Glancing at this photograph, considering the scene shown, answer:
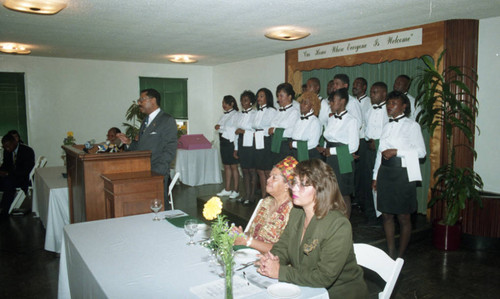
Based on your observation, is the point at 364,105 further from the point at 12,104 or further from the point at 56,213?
the point at 12,104

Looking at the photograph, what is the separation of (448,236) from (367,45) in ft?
9.47

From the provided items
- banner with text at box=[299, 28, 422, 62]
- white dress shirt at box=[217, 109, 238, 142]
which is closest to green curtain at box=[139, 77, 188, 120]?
white dress shirt at box=[217, 109, 238, 142]

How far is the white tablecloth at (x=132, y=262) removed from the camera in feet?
5.84

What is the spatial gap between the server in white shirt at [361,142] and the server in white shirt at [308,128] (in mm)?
789

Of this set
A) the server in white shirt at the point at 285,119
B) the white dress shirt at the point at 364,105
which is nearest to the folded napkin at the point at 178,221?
the server in white shirt at the point at 285,119

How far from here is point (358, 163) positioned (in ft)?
17.9

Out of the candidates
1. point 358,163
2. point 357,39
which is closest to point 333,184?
point 358,163

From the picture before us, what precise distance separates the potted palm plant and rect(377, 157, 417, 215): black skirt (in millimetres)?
800

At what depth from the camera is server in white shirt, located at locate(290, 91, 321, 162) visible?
488 centimetres

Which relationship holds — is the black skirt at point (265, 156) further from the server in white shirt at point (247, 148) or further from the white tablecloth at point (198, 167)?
the white tablecloth at point (198, 167)

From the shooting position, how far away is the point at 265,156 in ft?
19.1

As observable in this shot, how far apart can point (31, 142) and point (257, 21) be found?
6.15m

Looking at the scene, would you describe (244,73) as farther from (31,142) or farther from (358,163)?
(31,142)

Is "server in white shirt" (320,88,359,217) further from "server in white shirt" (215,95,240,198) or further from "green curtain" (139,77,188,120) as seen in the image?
"green curtain" (139,77,188,120)
